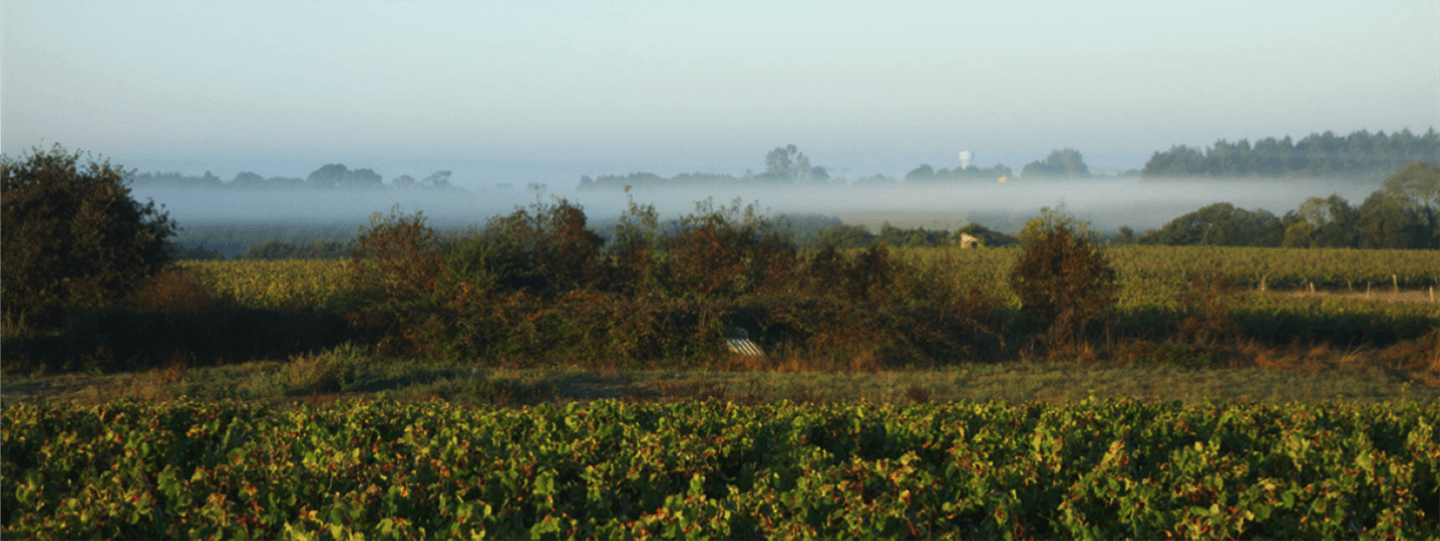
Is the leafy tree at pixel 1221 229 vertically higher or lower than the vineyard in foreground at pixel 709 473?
lower

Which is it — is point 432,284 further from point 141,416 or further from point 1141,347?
point 1141,347

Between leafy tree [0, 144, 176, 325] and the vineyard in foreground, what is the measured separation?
11266mm

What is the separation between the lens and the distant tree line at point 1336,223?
6247cm

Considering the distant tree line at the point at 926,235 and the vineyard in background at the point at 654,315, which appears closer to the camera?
the vineyard in background at the point at 654,315

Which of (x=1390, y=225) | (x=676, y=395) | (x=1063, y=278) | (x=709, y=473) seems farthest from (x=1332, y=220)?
(x=709, y=473)

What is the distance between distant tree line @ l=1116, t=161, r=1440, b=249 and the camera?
6247 cm

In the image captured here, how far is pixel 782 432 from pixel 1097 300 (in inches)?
553

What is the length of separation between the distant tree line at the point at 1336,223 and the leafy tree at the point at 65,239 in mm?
64061

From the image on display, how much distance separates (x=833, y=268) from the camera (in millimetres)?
18172

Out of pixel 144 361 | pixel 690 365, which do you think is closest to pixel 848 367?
pixel 690 365

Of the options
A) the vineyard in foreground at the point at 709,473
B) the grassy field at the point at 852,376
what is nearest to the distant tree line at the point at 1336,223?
the grassy field at the point at 852,376

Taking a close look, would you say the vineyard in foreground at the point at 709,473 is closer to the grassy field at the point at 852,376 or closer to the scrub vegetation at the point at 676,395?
the scrub vegetation at the point at 676,395

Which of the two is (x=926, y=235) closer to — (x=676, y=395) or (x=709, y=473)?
(x=676, y=395)

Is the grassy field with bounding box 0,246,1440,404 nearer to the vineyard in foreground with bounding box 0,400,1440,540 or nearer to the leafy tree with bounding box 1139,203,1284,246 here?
the vineyard in foreground with bounding box 0,400,1440,540
